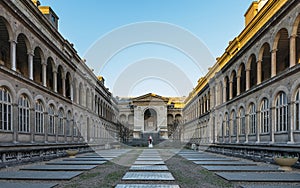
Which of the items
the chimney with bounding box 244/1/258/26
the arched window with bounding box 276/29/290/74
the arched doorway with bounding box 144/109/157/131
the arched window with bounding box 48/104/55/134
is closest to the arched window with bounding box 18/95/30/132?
the arched window with bounding box 48/104/55/134

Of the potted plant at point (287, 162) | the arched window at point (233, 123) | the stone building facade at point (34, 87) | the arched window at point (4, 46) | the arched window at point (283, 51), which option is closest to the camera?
the potted plant at point (287, 162)

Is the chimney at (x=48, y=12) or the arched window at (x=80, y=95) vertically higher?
the chimney at (x=48, y=12)

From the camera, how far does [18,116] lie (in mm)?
19359

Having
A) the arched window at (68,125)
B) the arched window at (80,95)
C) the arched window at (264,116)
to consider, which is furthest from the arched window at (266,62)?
the arched window at (80,95)

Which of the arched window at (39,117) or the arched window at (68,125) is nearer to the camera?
the arched window at (39,117)

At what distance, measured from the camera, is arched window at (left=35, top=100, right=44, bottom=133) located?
22.5 m

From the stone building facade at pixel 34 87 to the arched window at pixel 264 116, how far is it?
1760cm

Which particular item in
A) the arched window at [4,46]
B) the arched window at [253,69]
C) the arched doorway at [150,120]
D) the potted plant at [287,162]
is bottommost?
the arched doorway at [150,120]

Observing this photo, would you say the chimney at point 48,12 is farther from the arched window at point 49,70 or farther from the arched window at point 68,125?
the arched window at point 68,125

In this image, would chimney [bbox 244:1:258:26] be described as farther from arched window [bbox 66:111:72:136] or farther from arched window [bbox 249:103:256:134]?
arched window [bbox 66:111:72:136]

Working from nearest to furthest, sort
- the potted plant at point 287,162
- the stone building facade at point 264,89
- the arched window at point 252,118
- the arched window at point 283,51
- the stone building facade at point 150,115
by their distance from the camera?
the potted plant at point 287,162 → the stone building facade at point 264,89 → the arched window at point 283,51 → the arched window at point 252,118 → the stone building facade at point 150,115

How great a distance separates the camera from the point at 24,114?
20.4 meters

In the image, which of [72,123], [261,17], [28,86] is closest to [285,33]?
[261,17]

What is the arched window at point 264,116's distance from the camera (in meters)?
21.2
